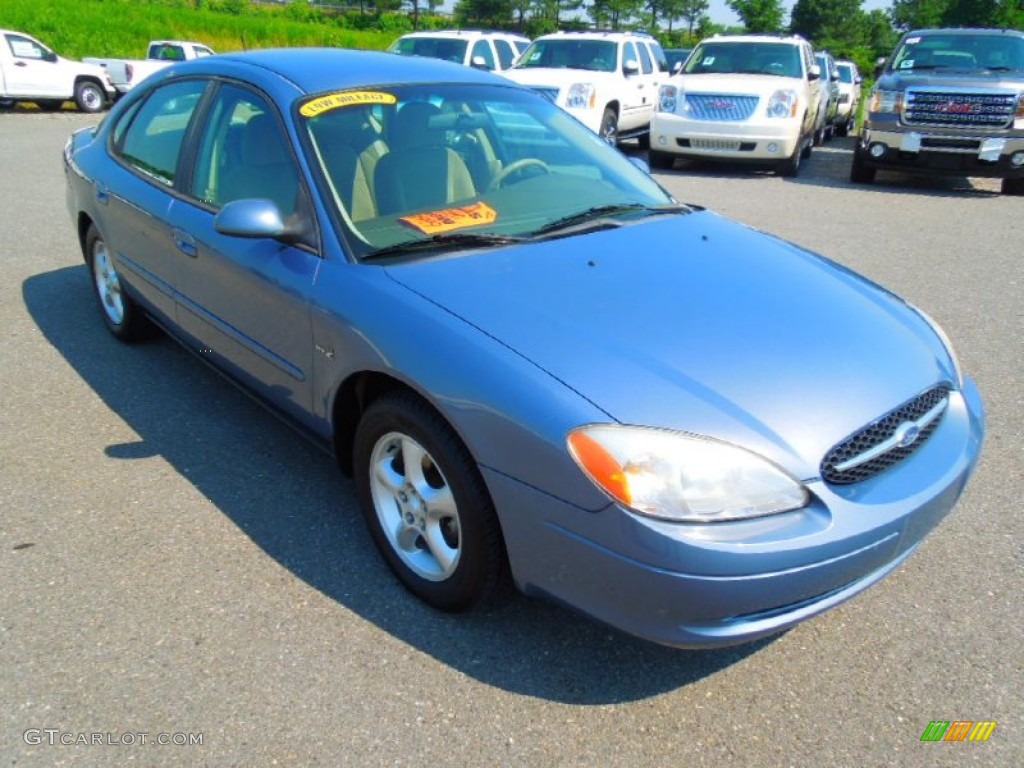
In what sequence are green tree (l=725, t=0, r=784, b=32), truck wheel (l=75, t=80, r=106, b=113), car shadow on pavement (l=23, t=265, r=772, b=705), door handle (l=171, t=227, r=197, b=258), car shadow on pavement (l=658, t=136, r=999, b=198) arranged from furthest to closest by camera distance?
green tree (l=725, t=0, r=784, b=32) < truck wheel (l=75, t=80, r=106, b=113) < car shadow on pavement (l=658, t=136, r=999, b=198) < door handle (l=171, t=227, r=197, b=258) < car shadow on pavement (l=23, t=265, r=772, b=705)

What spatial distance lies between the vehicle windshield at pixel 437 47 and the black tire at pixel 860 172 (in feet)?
21.0

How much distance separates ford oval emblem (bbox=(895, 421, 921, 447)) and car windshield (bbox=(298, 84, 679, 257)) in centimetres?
133

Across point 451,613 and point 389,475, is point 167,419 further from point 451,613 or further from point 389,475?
point 451,613

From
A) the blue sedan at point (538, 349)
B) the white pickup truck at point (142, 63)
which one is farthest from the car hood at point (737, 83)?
the white pickup truck at point (142, 63)

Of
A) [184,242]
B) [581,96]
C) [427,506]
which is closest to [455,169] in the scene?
[184,242]

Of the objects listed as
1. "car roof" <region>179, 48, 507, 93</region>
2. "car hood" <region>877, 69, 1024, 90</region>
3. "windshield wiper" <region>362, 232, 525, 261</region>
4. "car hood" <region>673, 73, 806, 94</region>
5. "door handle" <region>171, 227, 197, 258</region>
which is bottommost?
"door handle" <region>171, 227, 197, 258</region>

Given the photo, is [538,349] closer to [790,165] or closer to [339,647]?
[339,647]

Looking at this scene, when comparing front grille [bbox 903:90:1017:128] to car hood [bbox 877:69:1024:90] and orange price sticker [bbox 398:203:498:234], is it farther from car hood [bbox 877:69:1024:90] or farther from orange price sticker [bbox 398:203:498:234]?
orange price sticker [bbox 398:203:498:234]

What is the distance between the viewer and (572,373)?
7.15ft

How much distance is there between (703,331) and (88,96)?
19.9 metres

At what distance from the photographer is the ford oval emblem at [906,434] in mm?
2301

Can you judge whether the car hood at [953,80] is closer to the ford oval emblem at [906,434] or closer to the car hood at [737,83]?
the car hood at [737,83]

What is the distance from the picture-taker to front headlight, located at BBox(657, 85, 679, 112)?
1134 cm

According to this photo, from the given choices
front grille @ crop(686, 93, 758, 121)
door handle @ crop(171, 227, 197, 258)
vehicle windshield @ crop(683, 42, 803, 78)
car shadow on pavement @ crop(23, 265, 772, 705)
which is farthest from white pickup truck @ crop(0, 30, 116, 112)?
door handle @ crop(171, 227, 197, 258)
